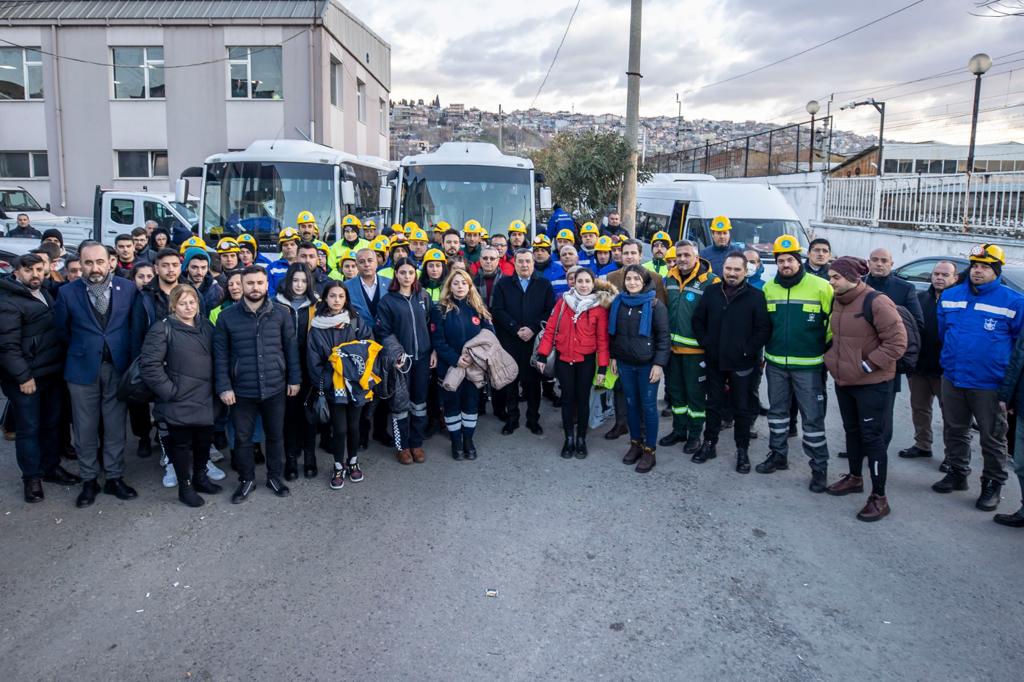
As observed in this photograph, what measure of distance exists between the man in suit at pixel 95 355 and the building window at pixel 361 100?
27840 mm

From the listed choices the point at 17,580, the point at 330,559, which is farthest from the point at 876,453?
the point at 17,580

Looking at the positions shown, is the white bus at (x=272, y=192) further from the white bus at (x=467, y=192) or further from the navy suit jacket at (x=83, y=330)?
the navy suit jacket at (x=83, y=330)

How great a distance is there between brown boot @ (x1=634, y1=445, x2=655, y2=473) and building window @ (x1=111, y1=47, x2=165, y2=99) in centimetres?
2492

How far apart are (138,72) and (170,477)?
79.0 feet

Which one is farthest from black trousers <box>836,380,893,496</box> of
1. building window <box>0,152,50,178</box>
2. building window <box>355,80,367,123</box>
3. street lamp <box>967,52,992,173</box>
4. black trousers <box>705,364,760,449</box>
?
building window <box>355,80,367,123</box>

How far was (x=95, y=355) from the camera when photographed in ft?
19.1

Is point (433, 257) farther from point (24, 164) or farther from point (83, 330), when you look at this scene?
point (24, 164)

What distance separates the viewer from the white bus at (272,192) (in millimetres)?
12617

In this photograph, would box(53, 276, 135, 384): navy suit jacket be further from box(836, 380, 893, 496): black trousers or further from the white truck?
the white truck

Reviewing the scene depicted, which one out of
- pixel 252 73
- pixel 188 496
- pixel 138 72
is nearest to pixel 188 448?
pixel 188 496

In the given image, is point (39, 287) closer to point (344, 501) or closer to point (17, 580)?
point (17, 580)

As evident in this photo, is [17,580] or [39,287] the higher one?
[39,287]

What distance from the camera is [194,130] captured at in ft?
84.8

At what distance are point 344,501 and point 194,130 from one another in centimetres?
2363
